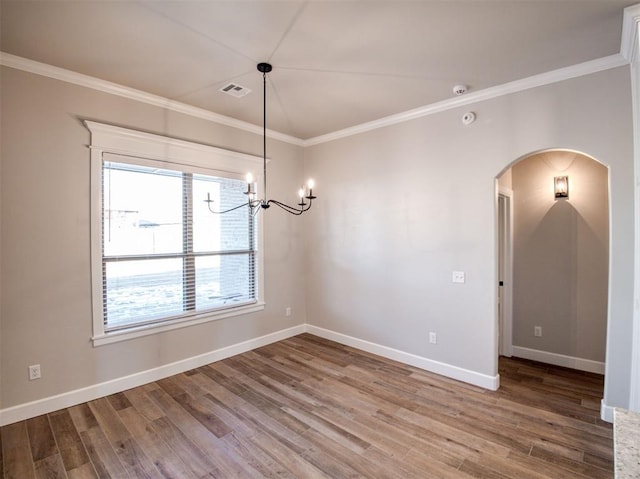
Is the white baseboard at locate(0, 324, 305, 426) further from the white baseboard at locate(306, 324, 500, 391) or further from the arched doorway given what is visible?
the arched doorway

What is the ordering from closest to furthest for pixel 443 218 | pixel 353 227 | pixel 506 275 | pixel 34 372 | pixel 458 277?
pixel 34 372 → pixel 458 277 → pixel 443 218 → pixel 506 275 → pixel 353 227

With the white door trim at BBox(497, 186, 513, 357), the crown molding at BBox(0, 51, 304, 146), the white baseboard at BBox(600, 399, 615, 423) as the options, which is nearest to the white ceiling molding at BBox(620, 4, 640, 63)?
the white door trim at BBox(497, 186, 513, 357)

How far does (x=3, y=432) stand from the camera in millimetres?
2488

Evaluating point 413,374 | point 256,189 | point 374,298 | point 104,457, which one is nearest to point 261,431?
point 104,457

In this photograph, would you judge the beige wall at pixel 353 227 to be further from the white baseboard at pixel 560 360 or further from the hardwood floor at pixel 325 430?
the white baseboard at pixel 560 360

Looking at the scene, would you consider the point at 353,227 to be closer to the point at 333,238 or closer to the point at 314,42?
the point at 333,238

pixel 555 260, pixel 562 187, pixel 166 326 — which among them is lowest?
pixel 166 326

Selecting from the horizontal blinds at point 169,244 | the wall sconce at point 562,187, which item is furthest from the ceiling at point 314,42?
the wall sconce at point 562,187

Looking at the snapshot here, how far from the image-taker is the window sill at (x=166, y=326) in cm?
309

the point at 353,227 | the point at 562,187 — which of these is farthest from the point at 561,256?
the point at 353,227

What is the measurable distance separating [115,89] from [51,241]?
1604mm

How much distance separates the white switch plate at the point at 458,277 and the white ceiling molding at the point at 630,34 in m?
2.19

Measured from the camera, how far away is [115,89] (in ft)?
10.2

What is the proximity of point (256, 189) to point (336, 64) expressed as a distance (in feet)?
7.07
